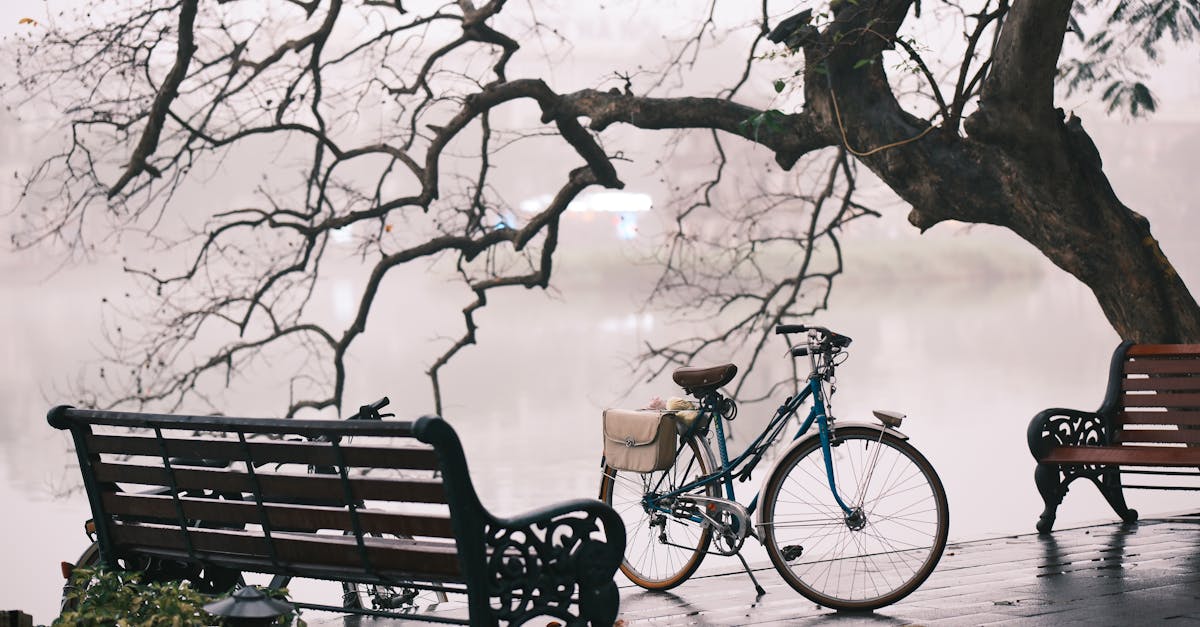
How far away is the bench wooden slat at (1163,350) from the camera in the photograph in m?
5.59

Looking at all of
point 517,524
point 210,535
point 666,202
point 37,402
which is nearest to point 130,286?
point 37,402

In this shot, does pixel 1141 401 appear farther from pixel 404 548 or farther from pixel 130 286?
pixel 130 286

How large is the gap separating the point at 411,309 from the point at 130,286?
4358 millimetres

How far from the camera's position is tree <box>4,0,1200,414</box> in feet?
19.5

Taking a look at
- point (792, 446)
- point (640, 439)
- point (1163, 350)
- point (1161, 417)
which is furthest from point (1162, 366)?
point (640, 439)

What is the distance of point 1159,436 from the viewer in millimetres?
5570

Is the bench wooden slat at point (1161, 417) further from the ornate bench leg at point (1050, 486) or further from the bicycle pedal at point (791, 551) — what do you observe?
the bicycle pedal at point (791, 551)

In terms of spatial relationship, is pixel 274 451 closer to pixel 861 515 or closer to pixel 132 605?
pixel 132 605

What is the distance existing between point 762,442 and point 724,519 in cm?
28

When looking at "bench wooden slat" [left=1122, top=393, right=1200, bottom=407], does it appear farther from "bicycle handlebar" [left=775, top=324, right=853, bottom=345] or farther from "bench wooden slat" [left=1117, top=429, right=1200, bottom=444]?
"bicycle handlebar" [left=775, top=324, right=853, bottom=345]

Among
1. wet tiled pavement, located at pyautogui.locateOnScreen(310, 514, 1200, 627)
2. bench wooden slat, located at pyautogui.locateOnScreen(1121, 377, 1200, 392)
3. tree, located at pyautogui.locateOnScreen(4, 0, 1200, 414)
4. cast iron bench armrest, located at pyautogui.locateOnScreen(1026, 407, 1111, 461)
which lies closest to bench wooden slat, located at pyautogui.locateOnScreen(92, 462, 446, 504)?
wet tiled pavement, located at pyautogui.locateOnScreen(310, 514, 1200, 627)

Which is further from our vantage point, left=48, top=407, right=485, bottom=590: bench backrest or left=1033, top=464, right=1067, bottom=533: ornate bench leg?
left=1033, top=464, right=1067, bottom=533: ornate bench leg

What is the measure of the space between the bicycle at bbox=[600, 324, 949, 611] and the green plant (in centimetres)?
136

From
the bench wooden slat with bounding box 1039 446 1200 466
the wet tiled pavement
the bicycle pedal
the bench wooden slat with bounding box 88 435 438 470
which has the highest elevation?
the bench wooden slat with bounding box 88 435 438 470
